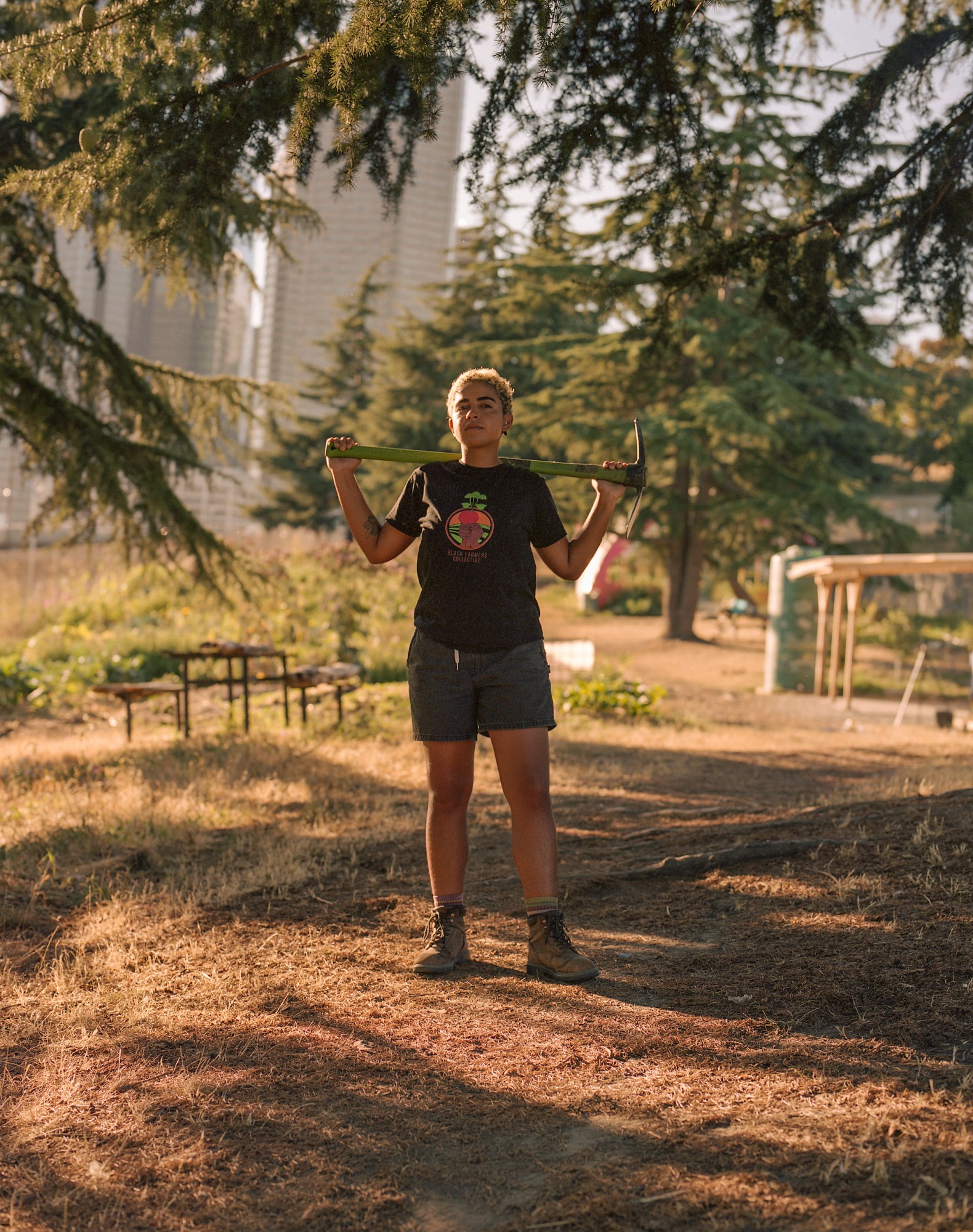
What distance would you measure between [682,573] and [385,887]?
17346 millimetres

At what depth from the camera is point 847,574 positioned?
13.1 meters

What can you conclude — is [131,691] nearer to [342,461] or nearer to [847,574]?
[342,461]

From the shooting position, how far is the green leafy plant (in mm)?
10922

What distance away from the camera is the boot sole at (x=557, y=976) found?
339cm

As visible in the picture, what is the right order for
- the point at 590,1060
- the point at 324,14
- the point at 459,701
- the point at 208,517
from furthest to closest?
1. the point at 208,517
2. the point at 324,14
3. the point at 459,701
4. the point at 590,1060

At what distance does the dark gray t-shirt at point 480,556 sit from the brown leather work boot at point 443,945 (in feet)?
2.81

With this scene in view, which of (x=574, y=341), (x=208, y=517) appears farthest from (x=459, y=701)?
(x=208, y=517)

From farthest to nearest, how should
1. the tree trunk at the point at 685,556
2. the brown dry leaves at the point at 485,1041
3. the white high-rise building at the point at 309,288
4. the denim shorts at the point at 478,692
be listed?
the white high-rise building at the point at 309,288
the tree trunk at the point at 685,556
the denim shorts at the point at 478,692
the brown dry leaves at the point at 485,1041

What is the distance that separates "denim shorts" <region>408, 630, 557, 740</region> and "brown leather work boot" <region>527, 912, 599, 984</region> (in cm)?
59

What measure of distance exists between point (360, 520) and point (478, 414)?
0.50 meters

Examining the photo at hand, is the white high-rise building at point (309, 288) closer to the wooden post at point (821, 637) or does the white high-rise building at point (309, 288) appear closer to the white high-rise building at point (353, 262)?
the white high-rise building at point (353, 262)

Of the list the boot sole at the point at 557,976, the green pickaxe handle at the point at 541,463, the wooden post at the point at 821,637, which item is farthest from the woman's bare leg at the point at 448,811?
the wooden post at the point at 821,637

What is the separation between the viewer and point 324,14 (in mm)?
4430

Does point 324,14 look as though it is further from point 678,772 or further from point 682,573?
point 682,573
